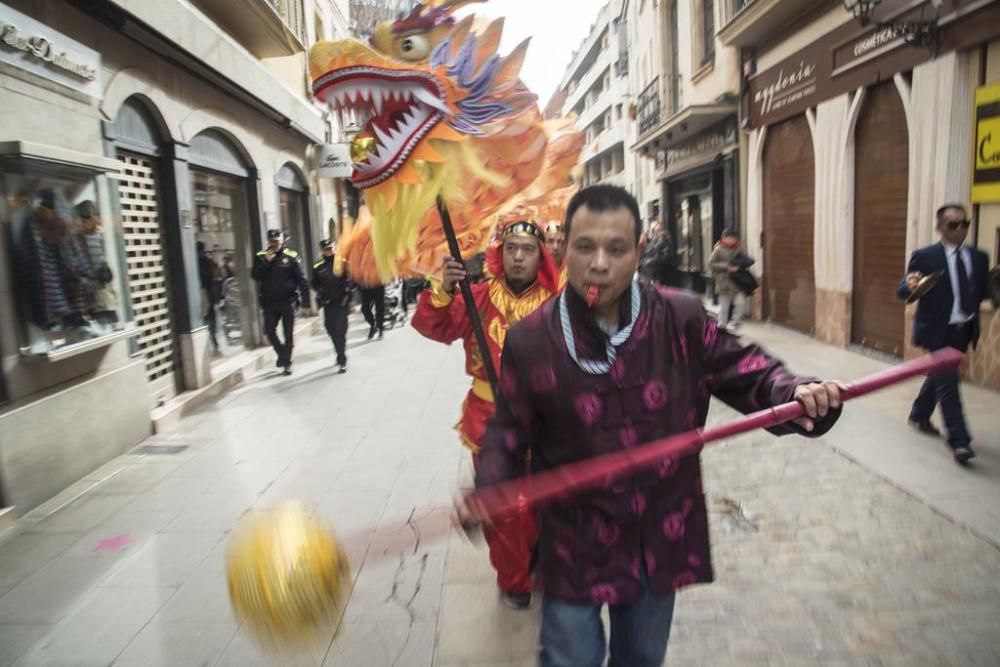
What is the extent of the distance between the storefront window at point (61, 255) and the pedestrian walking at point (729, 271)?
7.86 m

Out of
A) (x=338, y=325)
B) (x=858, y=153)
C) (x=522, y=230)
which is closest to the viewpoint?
(x=522, y=230)

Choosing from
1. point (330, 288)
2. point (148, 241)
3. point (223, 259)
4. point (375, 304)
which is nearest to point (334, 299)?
point (330, 288)

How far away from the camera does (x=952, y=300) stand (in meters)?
4.69

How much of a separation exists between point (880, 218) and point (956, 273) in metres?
3.92

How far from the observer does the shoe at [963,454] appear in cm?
454

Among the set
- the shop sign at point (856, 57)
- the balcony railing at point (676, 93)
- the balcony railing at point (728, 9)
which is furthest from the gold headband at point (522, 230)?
the balcony railing at point (676, 93)

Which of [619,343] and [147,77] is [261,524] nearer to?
[619,343]

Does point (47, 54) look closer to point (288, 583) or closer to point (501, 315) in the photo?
point (501, 315)

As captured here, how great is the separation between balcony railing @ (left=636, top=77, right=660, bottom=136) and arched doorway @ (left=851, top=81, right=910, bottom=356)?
1031 centimetres

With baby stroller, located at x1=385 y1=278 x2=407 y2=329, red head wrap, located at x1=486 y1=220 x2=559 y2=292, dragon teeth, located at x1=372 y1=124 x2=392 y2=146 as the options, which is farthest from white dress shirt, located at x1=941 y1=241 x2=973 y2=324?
baby stroller, located at x1=385 y1=278 x2=407 y2=329

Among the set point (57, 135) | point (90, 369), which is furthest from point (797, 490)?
point (57, 135)

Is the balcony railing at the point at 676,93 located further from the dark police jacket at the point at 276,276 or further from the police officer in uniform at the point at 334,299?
the dark police jacket at the point at 276,276

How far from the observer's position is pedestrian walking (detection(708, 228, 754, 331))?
33.0ft

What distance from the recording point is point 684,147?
16.4 meters
